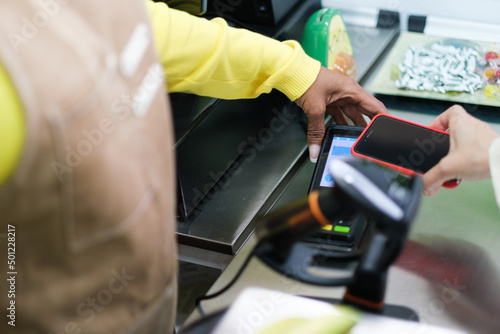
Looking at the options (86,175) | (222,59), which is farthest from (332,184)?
(86,175)

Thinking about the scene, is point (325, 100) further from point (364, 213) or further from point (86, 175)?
point (86, 175)

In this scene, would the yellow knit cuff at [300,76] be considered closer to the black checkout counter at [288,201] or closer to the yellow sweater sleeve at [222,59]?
the yellow sweater sleeve at [222,59]

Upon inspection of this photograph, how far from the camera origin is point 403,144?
866 millimetres

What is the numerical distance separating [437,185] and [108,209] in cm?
50

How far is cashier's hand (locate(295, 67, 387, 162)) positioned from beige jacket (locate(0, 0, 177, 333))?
0.46 meters

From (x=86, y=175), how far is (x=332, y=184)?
0.48m

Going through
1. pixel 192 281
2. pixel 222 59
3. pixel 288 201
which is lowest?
pixel 192 281

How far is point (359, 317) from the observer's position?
65 cm

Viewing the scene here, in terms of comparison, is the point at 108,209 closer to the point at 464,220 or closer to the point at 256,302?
the point at 256,302

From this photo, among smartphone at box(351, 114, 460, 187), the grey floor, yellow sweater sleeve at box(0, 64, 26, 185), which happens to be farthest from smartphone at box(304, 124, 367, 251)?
yellow sweater sleeve at box(0, 64, 26, 185)

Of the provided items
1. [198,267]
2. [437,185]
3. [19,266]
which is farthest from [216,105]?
[19,266]

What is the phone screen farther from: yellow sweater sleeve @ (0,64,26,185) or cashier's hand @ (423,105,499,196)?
yellow sweater sleeve @ (0,64,26,185)

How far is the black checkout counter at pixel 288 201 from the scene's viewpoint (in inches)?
28.6

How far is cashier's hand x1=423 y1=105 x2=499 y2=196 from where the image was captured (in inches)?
29.6
